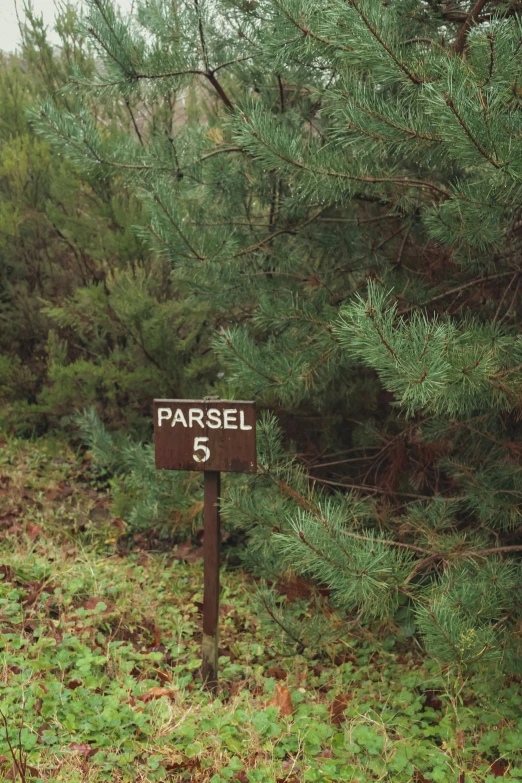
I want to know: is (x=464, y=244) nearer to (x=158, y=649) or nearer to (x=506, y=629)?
(x=506, y=629)

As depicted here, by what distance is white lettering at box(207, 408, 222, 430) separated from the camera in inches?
120

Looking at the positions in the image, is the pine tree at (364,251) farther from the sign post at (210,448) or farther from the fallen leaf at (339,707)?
the fallen leaf at (339,707)

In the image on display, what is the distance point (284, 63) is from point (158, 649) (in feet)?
9.16

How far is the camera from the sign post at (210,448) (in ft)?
9.91

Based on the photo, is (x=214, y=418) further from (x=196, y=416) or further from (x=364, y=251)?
(x=364, y=251)

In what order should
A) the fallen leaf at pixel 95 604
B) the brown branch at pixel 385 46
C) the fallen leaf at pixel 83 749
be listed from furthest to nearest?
the fallen leaf at pixel 95 604 < the fallen leaf at pixel 83 749 < the brown branch at pixel 385 46

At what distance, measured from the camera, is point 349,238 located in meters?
3.87

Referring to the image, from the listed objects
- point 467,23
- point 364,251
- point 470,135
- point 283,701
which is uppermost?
point 467,23

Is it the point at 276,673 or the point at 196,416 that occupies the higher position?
the point at 196,416

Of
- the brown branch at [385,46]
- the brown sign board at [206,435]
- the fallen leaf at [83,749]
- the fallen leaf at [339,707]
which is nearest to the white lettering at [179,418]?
the brown sign board at [206,435]

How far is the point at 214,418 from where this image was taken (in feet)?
10.1

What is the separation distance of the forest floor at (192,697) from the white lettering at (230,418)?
112cm

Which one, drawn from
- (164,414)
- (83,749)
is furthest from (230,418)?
(83,749)

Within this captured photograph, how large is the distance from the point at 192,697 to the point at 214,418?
120cm
